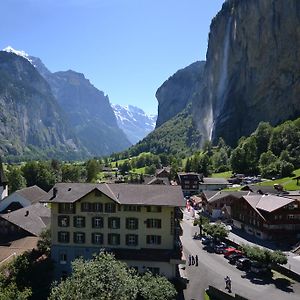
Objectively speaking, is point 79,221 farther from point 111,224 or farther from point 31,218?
point 31,218

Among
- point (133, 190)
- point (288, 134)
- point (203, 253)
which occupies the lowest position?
point (203, 253)

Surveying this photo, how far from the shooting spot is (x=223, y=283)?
54562mm

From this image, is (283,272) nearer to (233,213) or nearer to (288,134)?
(233,213)

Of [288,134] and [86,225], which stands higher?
[288,134]

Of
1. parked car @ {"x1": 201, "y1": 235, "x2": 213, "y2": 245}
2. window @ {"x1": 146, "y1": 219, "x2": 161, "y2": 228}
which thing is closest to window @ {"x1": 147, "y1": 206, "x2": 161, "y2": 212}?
window @ {"x1": 146, "y1": 219, "x2": 161, "y2": 228}

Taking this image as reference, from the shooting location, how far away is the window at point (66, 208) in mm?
60156

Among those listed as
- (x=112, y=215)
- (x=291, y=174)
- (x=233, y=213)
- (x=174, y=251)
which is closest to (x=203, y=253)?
(x=174, y=251)

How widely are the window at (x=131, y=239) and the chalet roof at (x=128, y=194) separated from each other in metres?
4.51

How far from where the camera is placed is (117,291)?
3681cm

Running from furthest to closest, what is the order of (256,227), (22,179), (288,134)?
(288,134) → (22,179) → (256,227)

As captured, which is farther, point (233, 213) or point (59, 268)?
point (233, 213)

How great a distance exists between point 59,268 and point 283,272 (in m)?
30.1

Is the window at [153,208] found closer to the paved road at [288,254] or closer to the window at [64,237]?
the window at [64,237]

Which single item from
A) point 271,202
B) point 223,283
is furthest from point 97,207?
point 271,202
